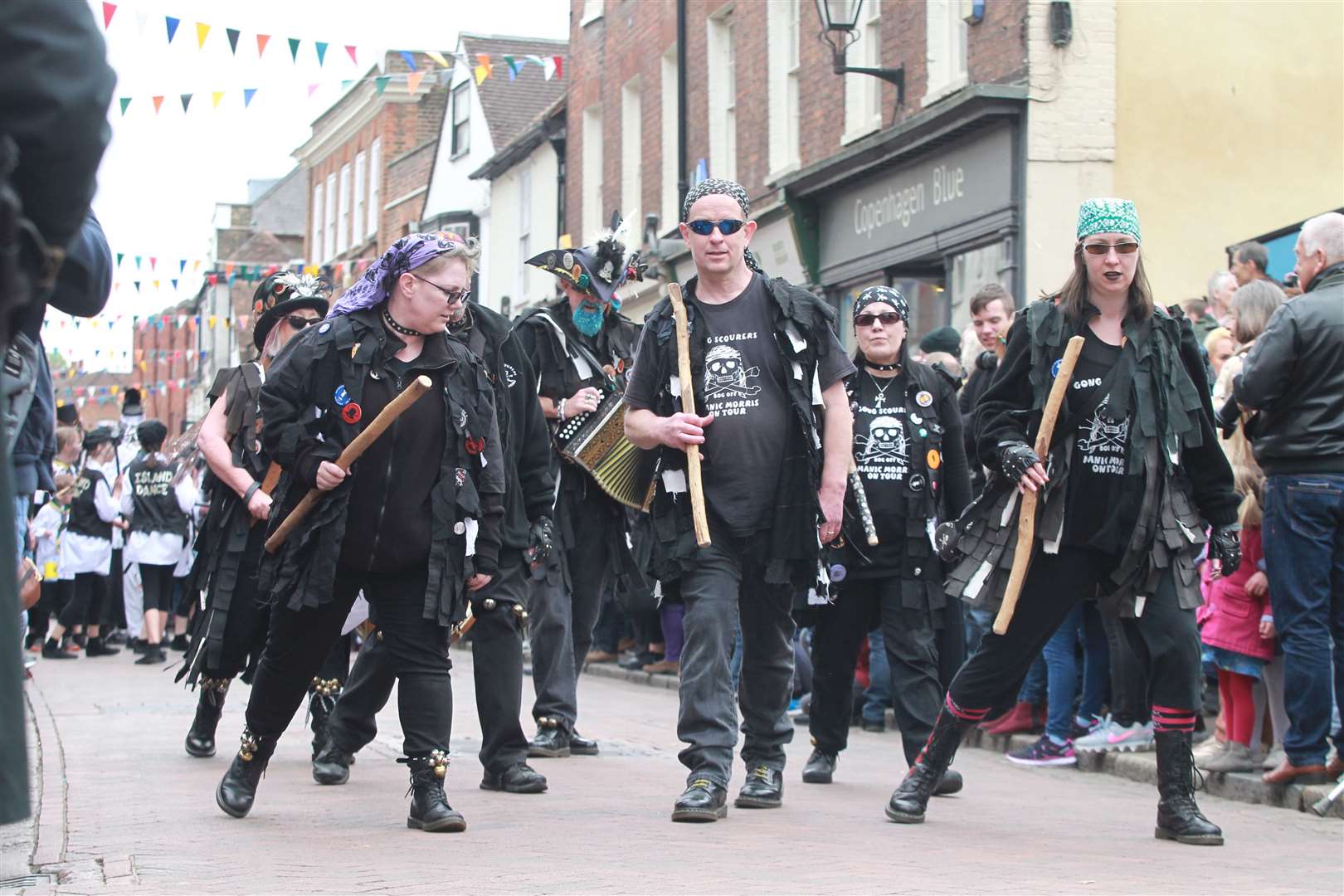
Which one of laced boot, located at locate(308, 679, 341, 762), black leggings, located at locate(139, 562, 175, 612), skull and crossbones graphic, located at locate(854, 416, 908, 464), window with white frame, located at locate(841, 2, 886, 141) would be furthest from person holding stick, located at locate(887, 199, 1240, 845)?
window with white frame, located at locate(841, 2, 886, 141)

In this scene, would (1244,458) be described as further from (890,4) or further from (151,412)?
(151,412)

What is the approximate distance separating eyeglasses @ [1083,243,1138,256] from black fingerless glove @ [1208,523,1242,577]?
0.99 m

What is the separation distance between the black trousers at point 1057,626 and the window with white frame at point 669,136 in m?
20.4

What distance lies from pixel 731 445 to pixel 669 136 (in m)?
20.9

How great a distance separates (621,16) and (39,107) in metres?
27.9

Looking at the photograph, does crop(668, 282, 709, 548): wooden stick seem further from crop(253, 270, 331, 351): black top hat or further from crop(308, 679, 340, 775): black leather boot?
crop(308, 679, 340, 775): black leather boot

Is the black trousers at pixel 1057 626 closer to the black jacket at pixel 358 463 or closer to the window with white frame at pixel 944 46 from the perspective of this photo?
the black jacket at pixel 358 463

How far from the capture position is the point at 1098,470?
648cm

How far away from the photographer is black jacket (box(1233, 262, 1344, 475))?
774 centimetres

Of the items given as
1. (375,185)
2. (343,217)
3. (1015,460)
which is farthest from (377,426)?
(343,217)

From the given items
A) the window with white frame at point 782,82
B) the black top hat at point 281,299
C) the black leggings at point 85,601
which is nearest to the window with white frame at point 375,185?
the window with white frame at point 782,82

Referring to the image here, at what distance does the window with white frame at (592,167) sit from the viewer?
101ft

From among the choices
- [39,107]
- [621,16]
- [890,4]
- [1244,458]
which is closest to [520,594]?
[1244,458]

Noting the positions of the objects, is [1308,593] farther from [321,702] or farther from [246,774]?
[246,774]
